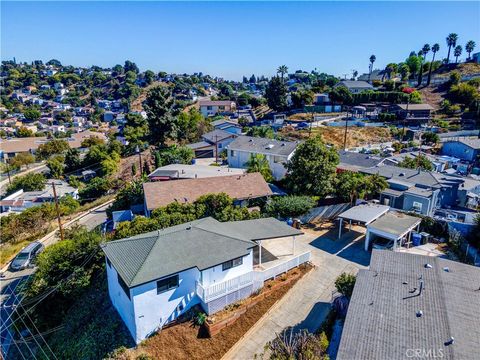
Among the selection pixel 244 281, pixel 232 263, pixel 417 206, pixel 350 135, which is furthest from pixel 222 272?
pixel 350 135

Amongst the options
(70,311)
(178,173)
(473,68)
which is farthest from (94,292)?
(473,68)

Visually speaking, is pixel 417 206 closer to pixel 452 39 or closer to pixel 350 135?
pixel 350 135

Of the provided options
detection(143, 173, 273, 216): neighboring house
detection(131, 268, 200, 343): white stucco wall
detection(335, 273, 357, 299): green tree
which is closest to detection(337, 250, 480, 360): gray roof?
detection(335, 273, 357, 299): green tree

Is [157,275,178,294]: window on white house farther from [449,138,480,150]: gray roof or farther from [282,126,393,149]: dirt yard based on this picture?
[449,138,480,150]: gray roof

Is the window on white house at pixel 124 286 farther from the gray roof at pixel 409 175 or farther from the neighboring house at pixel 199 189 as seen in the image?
the gray roof at pixel 409 175

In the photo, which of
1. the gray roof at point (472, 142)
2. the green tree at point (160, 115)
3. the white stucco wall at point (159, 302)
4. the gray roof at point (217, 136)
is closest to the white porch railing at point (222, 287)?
the white stucco wall at point (159, 302)

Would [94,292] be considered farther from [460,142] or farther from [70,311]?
[460,142]
